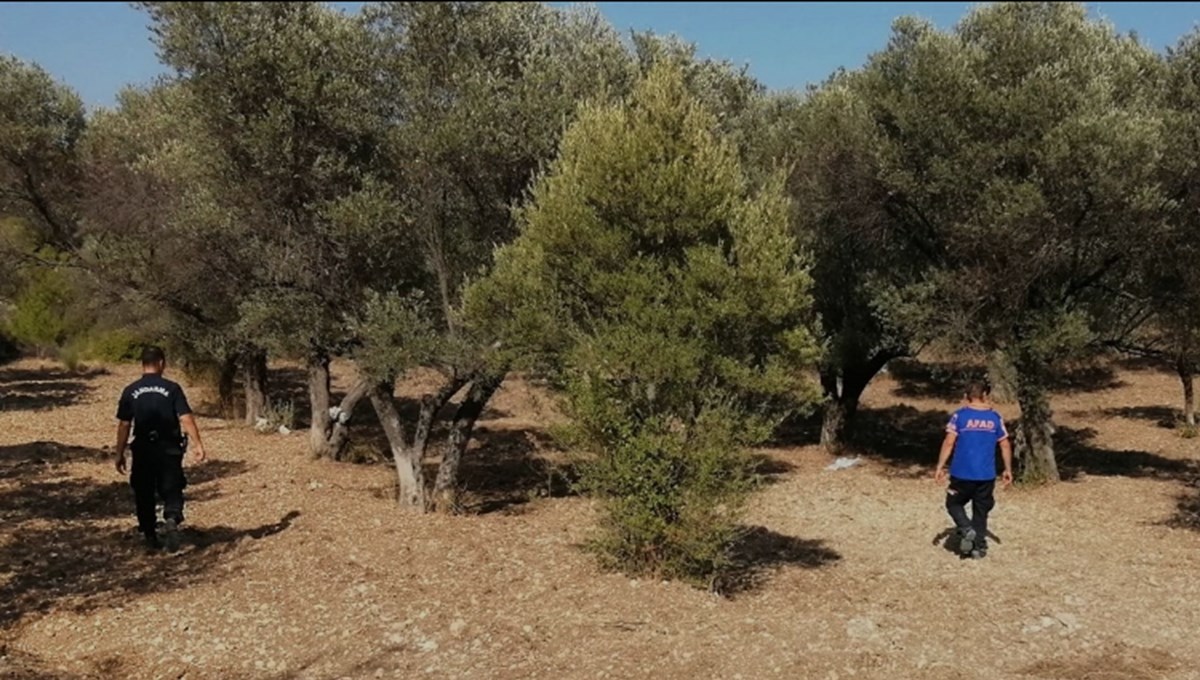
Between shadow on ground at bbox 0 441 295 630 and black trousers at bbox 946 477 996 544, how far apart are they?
795 centimetres

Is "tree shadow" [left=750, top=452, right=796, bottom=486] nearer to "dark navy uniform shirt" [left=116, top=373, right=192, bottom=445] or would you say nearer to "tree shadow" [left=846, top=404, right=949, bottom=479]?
"tree shadow" [left=846, top=404, right=949, bottom=479]

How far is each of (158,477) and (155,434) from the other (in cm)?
49

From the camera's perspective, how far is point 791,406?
9.89 m

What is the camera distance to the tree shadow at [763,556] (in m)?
10.4

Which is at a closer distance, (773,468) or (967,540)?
(967,540)

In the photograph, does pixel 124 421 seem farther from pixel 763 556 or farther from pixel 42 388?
pixel 42 388

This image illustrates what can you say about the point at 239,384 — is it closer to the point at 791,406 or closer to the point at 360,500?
the point at 360,500

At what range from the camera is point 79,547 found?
10.3 meters

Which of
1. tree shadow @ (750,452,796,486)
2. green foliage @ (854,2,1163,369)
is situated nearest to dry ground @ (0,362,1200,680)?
tree shadow @ (750,452,796,486)

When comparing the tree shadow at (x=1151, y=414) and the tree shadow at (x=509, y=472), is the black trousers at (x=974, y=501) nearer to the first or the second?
the tree shadow at (x=509, y=472)

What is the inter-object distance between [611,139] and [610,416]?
258 cm

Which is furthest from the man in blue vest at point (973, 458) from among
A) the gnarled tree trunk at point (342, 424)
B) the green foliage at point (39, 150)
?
the green foliage at point (39, 150)

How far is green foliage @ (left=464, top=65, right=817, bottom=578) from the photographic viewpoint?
359 inches

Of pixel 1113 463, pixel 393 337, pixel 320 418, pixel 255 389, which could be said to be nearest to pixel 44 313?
pixel 255 389
